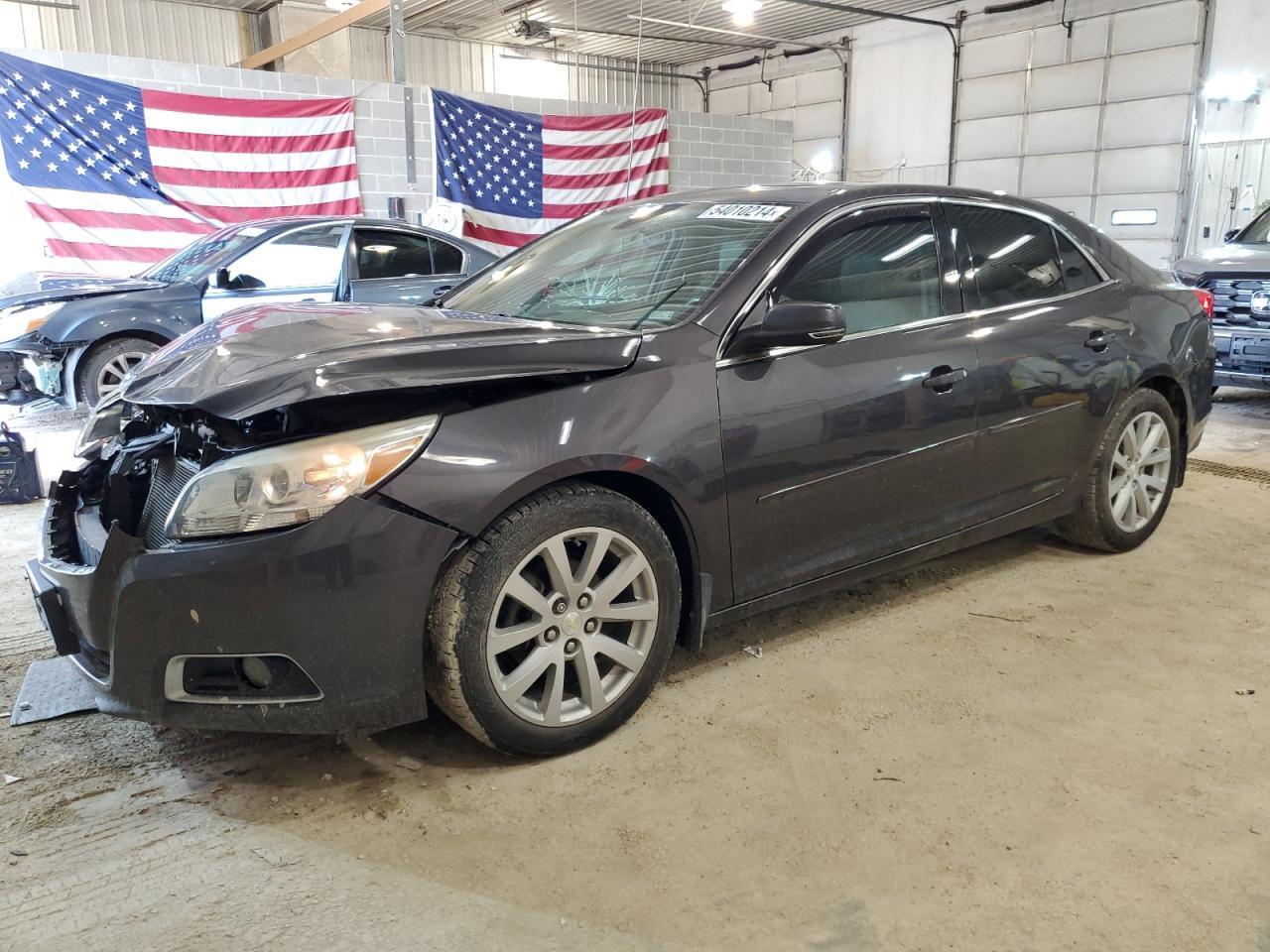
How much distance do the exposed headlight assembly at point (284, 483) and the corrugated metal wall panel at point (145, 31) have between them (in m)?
16.5

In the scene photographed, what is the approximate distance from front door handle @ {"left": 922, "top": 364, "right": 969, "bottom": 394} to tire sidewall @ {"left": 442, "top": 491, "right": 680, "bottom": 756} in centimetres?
105

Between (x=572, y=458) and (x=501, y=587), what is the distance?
340 millimetres

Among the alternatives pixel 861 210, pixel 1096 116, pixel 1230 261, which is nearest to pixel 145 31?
pixel 1096 116

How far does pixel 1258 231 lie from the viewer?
8109mm

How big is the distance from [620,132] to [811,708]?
11175 mm

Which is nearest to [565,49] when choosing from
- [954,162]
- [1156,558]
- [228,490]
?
[954,162]

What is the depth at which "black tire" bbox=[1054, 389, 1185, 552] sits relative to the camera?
145 inches

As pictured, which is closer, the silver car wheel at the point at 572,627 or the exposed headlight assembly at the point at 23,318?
the silver car wheel at the point at 572,627

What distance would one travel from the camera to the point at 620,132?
12664 mm

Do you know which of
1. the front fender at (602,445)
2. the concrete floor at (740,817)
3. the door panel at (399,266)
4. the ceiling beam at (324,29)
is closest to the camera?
the concrete floor at (740,817)

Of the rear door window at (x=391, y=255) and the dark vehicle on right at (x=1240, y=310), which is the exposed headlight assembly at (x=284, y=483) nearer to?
the rear door window at (x=391, y=255)

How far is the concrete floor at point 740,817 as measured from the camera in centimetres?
188

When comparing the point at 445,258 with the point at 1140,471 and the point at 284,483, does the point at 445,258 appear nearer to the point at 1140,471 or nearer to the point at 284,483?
the point at 1140,471

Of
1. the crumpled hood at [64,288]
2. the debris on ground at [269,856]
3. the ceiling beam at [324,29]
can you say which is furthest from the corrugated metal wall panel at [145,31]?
the debris on ground at [269,856]
